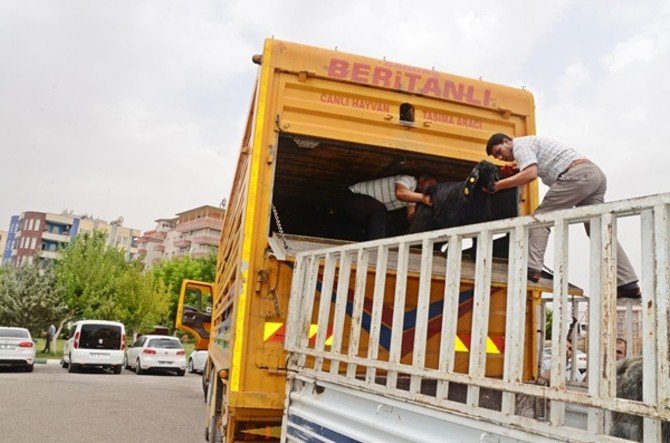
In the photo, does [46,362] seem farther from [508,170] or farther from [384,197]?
[508,170]

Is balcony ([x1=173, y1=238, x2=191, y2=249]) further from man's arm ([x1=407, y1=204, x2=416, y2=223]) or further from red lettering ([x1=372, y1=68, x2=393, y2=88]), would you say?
red lettering ([x1=372, y1=68, x2=393, y2=88])

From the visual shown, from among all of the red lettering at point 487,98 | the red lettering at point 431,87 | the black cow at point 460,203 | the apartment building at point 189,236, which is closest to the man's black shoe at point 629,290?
the black cow at point 460,203

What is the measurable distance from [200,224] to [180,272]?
26235 mm

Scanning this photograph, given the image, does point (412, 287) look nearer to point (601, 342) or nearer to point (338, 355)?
point (338, 355)

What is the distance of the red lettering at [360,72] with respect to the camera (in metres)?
4.18

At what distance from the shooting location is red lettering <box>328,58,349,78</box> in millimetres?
4141

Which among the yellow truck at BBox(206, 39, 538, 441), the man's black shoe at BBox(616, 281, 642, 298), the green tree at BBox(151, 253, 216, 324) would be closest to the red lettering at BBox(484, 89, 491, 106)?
the yellow truck at BBox(206, 39, 538, 441)

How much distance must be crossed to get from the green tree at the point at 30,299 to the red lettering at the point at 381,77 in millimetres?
26318

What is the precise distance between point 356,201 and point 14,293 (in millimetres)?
25473

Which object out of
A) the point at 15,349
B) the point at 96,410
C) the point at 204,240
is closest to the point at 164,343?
the point at 15,349

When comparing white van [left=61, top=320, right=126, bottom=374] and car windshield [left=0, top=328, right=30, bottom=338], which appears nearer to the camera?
car windshield [left=0, top=328, right=30, bottom=338]

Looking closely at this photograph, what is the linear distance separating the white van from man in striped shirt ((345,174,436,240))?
15272 mm

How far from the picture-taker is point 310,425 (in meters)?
3.09

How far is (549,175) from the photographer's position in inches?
154
